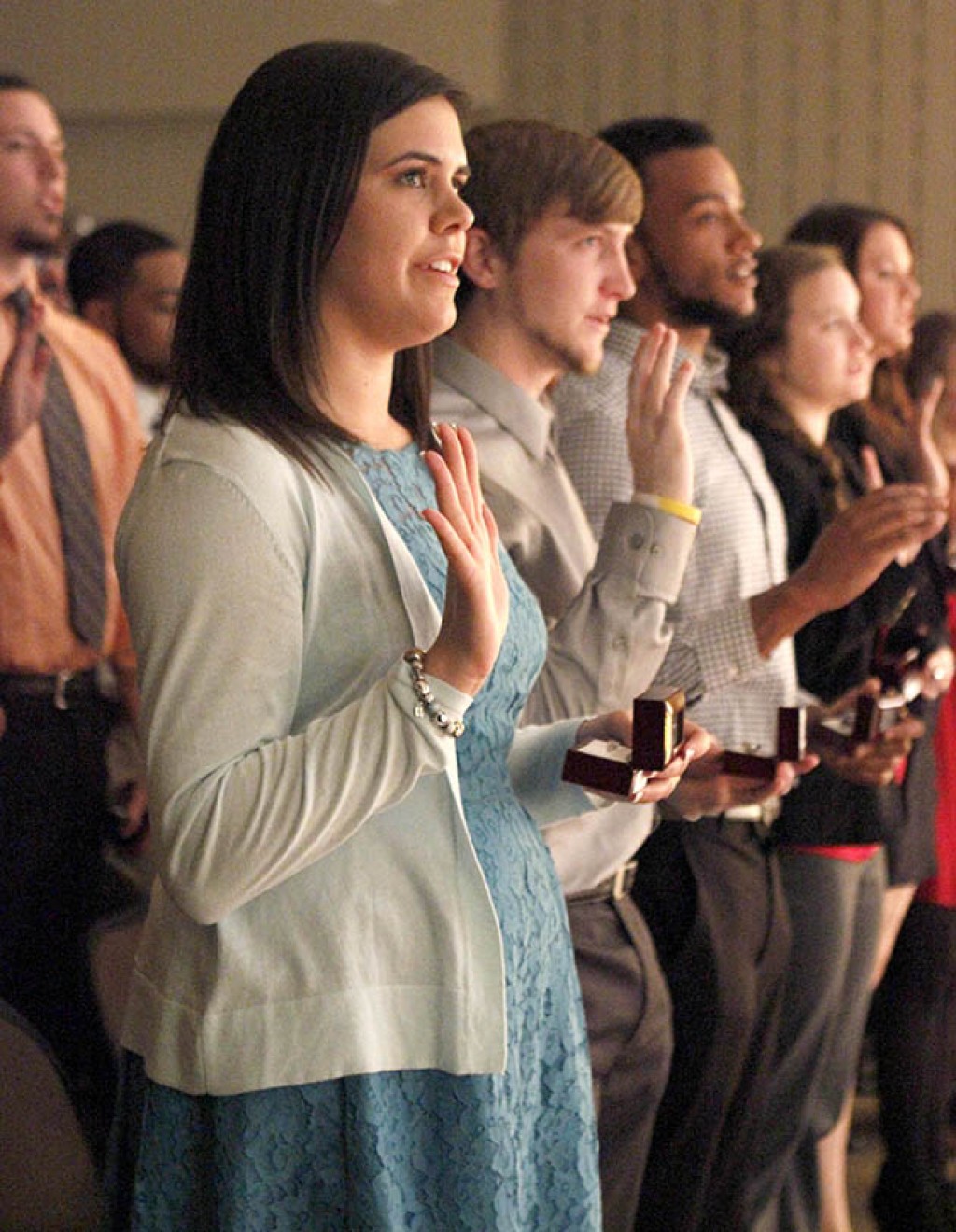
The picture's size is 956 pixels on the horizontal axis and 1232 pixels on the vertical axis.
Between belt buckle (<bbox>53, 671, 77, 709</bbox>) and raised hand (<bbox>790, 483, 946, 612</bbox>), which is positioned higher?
raised hand (<bbox>790, 483, 946, 612</bbox>)

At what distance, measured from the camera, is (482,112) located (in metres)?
6.36

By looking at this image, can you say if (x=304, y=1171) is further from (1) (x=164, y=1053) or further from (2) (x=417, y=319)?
(2) (x=417, y=319)

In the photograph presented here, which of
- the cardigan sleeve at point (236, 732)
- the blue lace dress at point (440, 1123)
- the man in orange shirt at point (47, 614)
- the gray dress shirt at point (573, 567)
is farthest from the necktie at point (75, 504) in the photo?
the cardigan sleeve at point (236, 732)

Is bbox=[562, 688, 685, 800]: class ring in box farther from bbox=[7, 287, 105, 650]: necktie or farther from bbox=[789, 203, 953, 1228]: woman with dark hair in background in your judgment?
bbox=[7, 287, 105, 650]: necktie

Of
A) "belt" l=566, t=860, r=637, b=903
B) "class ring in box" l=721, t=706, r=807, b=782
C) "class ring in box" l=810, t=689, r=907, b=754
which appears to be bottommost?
"belt" l=566, t=860, r=637, b=903

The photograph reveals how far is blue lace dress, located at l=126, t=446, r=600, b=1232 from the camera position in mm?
1288

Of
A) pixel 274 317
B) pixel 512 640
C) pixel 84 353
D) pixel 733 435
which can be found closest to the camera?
pixel 274 317

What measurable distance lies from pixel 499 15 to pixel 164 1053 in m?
5.70

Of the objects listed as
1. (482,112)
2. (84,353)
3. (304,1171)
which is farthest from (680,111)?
(304,1171)

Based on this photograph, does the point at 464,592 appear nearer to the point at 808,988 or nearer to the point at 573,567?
the point at 573,567

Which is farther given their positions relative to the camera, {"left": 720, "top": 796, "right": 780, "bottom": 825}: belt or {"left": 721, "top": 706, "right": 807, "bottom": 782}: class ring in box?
{"left": 720, "top": 796, "right": 780, "bottom": 825}: belt

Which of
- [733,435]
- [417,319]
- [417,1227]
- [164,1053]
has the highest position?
[417,319]

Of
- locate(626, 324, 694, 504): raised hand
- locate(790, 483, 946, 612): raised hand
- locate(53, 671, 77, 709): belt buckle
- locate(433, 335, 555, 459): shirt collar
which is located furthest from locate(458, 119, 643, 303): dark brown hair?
locate(53, 671, 77, 709): belt buckle

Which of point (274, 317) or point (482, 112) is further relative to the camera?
point (482, 112)
